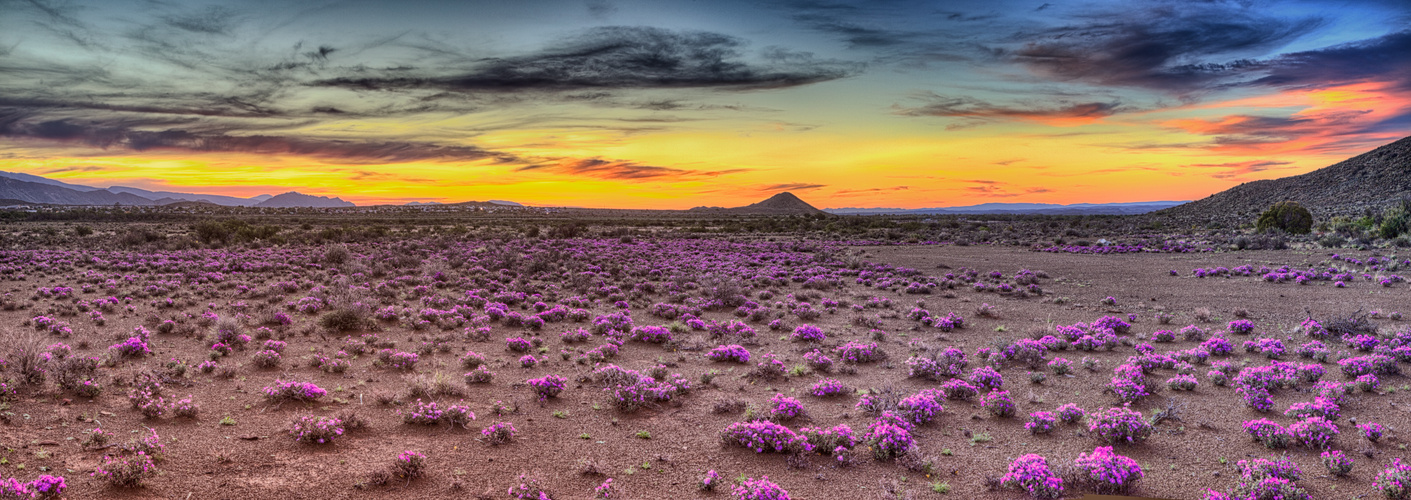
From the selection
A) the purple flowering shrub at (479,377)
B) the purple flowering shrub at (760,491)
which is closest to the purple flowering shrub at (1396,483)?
the purple flowering shrub at (760,491)

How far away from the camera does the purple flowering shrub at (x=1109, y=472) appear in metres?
6.65

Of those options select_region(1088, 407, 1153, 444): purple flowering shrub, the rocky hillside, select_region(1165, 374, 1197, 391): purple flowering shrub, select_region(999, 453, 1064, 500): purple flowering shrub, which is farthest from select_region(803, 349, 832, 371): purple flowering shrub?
the rocky hillside

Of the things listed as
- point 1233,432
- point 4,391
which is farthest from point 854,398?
point 4,391

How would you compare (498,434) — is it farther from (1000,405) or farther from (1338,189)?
(1338,189)

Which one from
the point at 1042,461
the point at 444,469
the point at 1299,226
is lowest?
the point at 444,469

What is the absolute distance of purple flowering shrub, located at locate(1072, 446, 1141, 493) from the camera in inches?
262

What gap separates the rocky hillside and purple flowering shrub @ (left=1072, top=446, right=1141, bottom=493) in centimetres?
7443

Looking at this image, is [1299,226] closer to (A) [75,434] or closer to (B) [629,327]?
(B) [629,327]

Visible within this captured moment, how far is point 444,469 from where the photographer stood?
7.38 metres

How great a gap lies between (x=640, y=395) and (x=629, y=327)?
20.4 ft

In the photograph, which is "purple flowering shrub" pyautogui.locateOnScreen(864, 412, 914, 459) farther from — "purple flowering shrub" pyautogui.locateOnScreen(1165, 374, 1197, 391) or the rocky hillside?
the rocky hillside

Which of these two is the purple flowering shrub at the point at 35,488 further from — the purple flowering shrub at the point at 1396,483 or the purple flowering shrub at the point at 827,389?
the purple flowering shrub at the point at 1396,483

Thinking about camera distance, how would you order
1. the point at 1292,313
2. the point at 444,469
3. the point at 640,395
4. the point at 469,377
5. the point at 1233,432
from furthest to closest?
the point at 1292,313 → the point at 469,377 → the point at 640,395 → the point at 1233,432 → the point at 444,469

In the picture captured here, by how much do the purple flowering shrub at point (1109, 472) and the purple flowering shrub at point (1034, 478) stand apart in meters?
0.34
